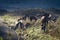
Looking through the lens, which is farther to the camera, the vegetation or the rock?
the vegetation

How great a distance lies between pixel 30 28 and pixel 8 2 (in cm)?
407

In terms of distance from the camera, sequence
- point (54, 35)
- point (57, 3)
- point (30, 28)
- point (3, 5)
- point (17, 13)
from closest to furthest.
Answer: point (54, 35) → point (30, 28) → point (17, 13) → point (3, 5) → point (57, 3)

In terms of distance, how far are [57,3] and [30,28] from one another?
4295 mm

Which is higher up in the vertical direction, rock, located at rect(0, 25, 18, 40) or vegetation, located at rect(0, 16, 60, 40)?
rock, located at rect(0, 25, 18, 40)

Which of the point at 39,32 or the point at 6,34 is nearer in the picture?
the point at 6,34

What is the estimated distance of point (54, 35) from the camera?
19.0ft

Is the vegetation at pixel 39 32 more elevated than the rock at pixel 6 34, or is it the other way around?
the rock at pixel 6 34

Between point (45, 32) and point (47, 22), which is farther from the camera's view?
point (47, 22)

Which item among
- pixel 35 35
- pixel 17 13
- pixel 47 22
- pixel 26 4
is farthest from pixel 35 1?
pixel 35 35

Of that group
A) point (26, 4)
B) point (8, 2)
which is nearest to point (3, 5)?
point (8, 2)

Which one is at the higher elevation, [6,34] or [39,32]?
[6,34]

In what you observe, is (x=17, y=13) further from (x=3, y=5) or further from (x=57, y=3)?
(x=57, y=3)

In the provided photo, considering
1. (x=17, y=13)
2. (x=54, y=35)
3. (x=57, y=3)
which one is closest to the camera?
(x=54, y=35)

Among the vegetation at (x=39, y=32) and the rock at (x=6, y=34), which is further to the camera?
the vegetation at (x=39, y=32)
